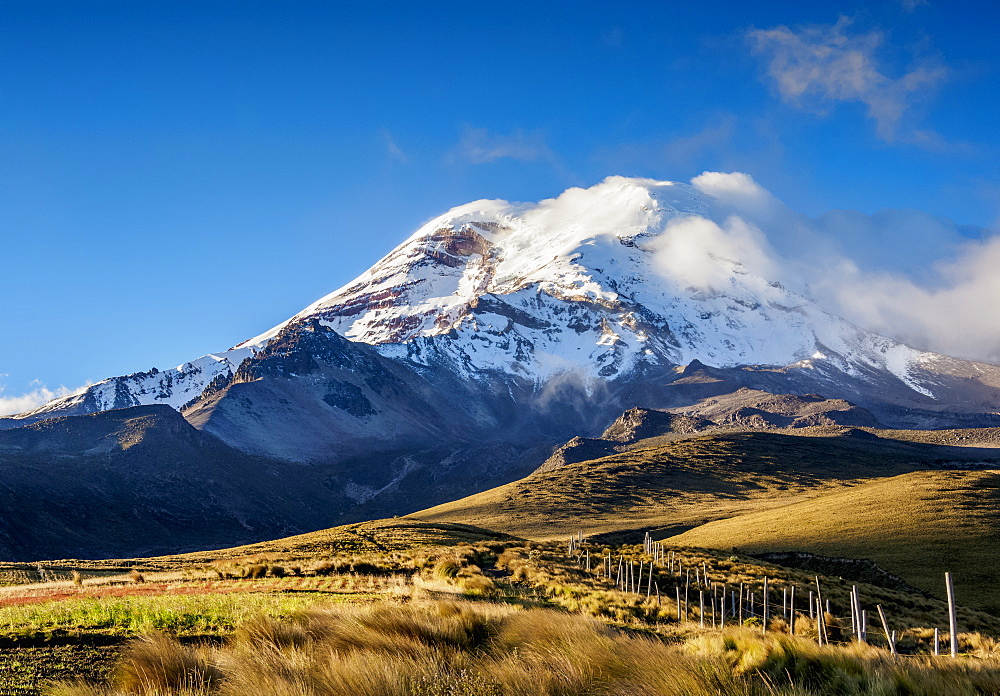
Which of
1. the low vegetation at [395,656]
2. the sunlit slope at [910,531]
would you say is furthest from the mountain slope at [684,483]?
the low vegetation at [395,656]

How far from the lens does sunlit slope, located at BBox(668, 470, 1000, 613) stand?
149 ft

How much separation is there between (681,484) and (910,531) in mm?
84172

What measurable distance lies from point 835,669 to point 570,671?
353 cm

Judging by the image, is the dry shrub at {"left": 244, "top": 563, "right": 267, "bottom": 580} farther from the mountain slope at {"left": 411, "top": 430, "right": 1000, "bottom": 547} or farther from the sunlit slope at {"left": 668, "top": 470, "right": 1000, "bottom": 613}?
the mountain slope at {"left": 411, "top": 430, "right": 1000, "bottom": 547}

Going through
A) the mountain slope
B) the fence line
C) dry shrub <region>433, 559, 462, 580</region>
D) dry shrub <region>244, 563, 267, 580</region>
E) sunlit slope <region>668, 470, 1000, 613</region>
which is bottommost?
the mountain slope

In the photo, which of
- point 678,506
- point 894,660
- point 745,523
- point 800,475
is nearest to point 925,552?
point 745,523

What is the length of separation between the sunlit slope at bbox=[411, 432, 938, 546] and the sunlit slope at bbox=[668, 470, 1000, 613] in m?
22.7

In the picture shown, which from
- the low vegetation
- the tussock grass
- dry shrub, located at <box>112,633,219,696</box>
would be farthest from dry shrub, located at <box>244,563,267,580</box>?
dry shrub, located at <box>112,633,219,696</box>

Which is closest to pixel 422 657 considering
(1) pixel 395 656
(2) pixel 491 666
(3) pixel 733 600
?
(1) pixel 395 656

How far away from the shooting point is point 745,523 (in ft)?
264

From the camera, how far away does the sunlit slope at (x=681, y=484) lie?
11169 centimetres

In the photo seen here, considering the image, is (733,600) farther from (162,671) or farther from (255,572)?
(162,671)

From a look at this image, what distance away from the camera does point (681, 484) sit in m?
142

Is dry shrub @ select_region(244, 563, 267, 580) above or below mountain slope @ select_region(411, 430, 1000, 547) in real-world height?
above
